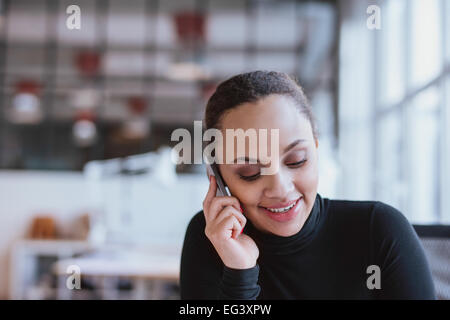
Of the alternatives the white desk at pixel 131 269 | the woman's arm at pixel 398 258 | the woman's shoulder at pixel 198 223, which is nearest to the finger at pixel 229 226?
the woman's shoulder at pixel 198 223

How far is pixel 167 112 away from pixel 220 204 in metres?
9.85

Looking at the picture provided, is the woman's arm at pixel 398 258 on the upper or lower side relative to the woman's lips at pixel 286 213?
lower

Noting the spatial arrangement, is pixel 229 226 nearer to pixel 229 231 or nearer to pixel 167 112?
pixel 229 231

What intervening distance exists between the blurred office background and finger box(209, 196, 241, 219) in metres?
0.11

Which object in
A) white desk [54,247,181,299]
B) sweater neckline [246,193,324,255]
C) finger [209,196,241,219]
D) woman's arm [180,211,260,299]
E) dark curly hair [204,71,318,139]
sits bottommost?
white desk [54,247,181,299]

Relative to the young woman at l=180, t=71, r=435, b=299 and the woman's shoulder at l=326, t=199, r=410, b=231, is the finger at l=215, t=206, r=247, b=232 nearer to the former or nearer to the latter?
the young woman at l=180, t=71, r=435, b=299

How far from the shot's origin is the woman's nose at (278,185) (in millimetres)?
659

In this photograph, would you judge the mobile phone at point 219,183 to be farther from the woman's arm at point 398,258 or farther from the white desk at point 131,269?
the white desk at point 131,269

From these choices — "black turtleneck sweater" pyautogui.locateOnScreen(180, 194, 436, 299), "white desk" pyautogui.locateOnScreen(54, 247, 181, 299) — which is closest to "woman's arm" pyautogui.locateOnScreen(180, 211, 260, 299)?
"black turtleneck sweater" pyautogui.locateOnScreen(180, 194, 436, 299)

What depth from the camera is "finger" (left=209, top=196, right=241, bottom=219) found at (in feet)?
2.31

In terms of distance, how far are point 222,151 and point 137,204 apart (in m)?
4.77

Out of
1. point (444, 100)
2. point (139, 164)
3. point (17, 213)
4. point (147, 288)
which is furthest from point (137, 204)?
point (444, 100)
